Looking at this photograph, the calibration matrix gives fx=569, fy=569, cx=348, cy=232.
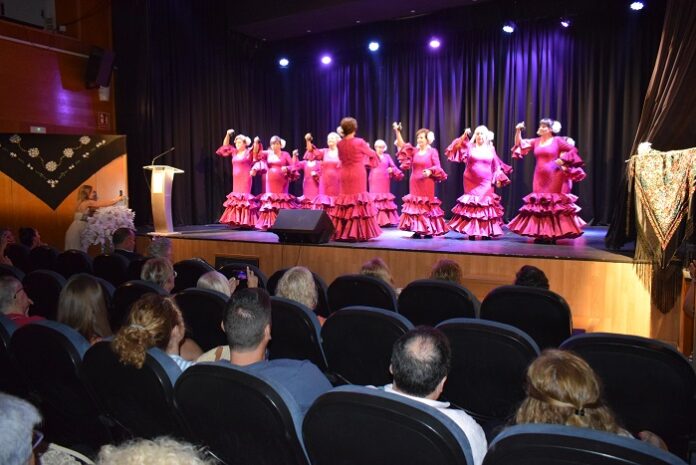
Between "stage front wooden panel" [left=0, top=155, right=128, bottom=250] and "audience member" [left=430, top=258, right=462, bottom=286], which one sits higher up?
"stage front wooden panel" [left=0, top=155, right=128, bottom=250]

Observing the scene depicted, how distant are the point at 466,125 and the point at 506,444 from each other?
9.66 m

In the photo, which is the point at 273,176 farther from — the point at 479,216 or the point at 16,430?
the point at 16,430

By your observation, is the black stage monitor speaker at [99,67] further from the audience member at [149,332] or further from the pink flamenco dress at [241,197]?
the audience member at [149,332]

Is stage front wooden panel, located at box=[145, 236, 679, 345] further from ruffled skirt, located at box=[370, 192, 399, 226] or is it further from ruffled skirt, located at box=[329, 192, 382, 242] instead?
ruffled skirt, located at box=[370, 192, 399, 226]

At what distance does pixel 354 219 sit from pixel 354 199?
0.90ft

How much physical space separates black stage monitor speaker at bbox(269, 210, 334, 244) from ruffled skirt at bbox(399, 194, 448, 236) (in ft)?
4.70

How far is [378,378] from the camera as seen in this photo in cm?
261

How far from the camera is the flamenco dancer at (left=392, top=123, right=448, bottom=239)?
7.74 meters

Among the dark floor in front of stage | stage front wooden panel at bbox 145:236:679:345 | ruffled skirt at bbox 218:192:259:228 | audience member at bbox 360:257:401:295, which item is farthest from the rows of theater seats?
ruffled skirt at bbox 218:192:259:228

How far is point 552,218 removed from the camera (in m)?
6.64

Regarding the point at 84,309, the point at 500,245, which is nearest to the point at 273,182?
the point at 500,245

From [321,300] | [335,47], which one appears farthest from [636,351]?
[335,47]

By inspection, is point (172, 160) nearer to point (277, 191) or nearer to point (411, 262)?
point (277, 191)

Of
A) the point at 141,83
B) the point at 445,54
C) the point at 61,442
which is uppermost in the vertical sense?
the point at 445,54
